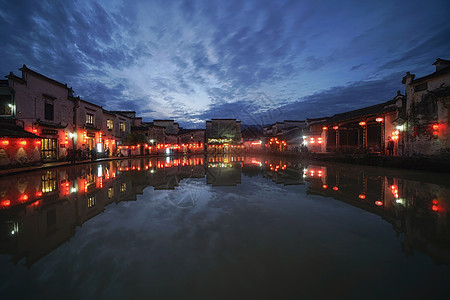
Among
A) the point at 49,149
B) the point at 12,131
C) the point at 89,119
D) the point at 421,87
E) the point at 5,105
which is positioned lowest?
the point at 49,149

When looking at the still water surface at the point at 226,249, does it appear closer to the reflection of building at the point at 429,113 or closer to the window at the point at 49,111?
the reflection of building at the point at 429,113

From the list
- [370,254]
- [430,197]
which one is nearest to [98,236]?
[370,254]

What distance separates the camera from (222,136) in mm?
50250

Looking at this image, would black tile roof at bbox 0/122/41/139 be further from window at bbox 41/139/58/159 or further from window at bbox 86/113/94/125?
window at bbox 86/113/94/125

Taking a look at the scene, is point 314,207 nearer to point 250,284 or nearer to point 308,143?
point 250,284

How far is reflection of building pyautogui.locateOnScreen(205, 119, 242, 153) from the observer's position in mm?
49719

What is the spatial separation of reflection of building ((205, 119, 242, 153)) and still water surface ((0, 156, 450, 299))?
4382 centimetres

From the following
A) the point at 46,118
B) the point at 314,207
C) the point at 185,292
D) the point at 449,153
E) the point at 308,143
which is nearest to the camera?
the point at 185,292

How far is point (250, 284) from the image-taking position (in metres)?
2.35

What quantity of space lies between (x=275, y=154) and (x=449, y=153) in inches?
856

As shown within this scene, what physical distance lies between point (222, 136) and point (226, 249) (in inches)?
1865

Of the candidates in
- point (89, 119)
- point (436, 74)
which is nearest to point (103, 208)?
point (436, 74)

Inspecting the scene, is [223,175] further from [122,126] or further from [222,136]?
[222,136]

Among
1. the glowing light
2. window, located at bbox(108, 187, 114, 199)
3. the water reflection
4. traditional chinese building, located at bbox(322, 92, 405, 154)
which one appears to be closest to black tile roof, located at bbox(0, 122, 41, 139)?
the water reflection
